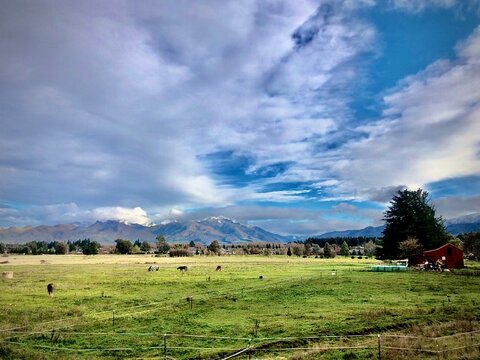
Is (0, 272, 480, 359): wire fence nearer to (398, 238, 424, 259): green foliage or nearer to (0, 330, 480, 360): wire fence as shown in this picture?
(0, 330, 480, 360): wire fence

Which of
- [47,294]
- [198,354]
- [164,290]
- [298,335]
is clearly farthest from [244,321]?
[47,294]

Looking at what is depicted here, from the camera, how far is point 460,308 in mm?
35750

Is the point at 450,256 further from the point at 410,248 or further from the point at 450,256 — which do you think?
the point at 410,248

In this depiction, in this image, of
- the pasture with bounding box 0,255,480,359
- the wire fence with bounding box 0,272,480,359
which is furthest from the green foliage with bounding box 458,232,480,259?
the wire fence with bounding box 0,272,480,359

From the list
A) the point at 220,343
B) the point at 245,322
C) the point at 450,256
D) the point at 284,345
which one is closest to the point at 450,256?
the point at 450,256

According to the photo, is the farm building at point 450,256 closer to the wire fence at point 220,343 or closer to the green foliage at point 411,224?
the green foliage at point 411,224

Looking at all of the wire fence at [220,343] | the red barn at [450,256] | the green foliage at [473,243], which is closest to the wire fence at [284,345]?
the wire fence at [220,343]

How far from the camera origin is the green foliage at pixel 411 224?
337 feet

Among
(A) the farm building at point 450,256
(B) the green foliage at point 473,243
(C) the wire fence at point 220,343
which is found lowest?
(C) the wire fence at point 220,343

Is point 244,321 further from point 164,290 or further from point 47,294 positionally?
point 47,294

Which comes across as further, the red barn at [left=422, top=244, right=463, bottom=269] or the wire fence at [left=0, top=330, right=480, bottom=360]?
the red barn at [left=422, top=244, right=463, bottom=269]

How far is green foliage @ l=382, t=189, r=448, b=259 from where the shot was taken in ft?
337

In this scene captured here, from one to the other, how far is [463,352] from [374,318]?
11296 mm

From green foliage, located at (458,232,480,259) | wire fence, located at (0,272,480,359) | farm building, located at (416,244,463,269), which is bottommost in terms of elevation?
wire fence, located at (0,272,480,359)
